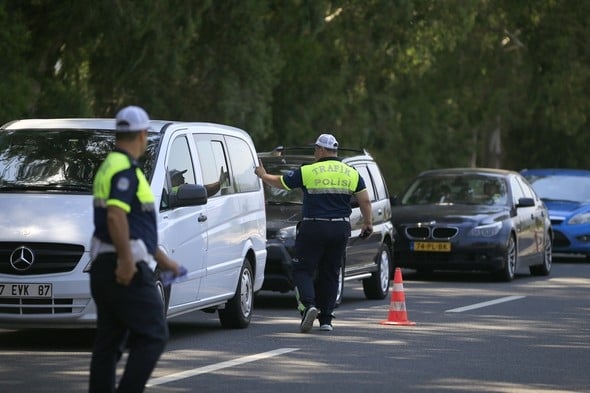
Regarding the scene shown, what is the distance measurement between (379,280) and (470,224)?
3.54 m

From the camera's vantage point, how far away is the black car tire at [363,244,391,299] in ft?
63.7

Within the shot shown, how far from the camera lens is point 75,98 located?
95.7 feet

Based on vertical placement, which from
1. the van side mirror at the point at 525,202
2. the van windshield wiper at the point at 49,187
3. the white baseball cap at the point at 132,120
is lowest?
the van side mirror at the point at 525,202

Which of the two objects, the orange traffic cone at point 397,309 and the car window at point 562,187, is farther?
the car window at point 562,187

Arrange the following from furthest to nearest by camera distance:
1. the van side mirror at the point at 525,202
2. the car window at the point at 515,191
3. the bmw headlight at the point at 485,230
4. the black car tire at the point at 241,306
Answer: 1. the car window at the point at 515,191
2. the van side mirror at the point at 525,202
3. the bmw headlight at the point at 485,230
4. the black car tire at the point at 241,306

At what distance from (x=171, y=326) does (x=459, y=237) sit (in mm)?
7739

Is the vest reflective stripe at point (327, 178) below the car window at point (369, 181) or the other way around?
the other way around

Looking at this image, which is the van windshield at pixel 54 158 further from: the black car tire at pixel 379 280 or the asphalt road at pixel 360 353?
the black car tire at pixel 379 280

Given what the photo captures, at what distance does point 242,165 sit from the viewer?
15836 mm

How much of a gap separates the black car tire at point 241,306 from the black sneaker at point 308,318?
2.27ft

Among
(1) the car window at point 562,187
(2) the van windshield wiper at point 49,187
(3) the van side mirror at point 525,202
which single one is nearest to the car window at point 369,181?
(3) the van side mirror at point 525,202

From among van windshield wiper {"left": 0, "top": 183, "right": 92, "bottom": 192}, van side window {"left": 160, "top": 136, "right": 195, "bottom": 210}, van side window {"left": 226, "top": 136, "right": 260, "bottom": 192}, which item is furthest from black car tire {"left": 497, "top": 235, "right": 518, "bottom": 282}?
van windshield wiper {"left": 0, "top": 183, "right": 92, "bottom": 192}

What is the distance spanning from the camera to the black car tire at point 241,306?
1516 cm

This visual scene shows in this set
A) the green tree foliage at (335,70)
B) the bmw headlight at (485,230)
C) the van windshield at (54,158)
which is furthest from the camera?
the green tree foliage at (335,70)
